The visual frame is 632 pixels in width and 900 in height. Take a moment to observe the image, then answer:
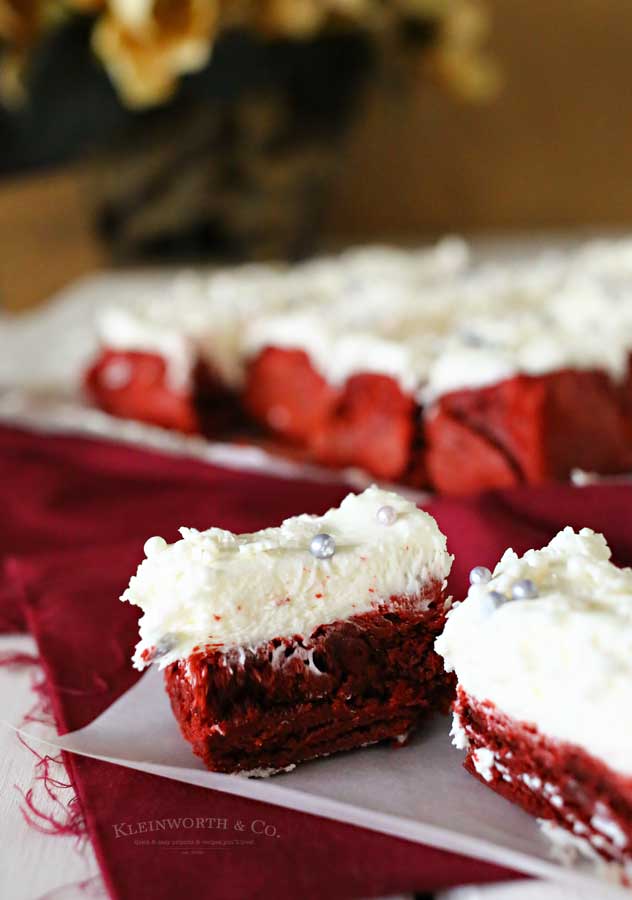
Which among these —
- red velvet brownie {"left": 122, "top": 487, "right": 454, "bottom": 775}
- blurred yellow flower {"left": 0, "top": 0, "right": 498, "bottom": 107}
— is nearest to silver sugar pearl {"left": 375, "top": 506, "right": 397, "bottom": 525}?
red velvet brownie {"left": 122, "top": 487, "right": 454, "bottom": 775}

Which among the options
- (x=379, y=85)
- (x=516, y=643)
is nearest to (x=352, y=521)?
(x=516, y=643)

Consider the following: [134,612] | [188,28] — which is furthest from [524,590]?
[188,28]

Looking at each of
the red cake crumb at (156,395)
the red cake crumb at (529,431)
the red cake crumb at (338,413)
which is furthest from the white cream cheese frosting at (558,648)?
the red cake crumb at (156,395)

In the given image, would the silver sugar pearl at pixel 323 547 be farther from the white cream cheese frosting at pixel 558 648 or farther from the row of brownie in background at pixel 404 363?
the row of brownie in background at pixel 404 363

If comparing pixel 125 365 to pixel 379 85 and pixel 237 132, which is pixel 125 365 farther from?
pixel 379 85

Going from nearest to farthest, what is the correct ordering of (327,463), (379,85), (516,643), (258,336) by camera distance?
(516,643)
(327,463)
(258,336)
(379,85)

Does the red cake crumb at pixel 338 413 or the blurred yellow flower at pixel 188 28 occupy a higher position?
the blurred yellow flower at pixel 188 28
